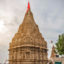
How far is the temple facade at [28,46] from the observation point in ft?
120

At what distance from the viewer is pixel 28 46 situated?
121 feet

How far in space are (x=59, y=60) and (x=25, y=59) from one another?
11.4 metres

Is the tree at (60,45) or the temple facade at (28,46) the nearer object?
the temple facade at (28,46)

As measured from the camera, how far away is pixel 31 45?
37.2 m

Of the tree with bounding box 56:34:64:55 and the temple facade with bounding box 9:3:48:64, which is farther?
the tree with bounding box 56:34:64:55

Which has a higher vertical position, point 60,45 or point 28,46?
point 60,45

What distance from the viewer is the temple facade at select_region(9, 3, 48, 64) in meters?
36.6

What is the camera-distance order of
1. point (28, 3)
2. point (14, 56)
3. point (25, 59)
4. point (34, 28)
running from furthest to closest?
point (28, 3) → point (34, 28) → point (14, 56) → point (25, 59)

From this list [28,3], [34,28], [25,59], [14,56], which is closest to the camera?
[25,59]

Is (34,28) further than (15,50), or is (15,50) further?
(34,28)

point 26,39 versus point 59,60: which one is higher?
point 26,39

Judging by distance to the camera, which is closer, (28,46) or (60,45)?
(28,46)

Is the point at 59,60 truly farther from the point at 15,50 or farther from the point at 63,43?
the point at 15,50

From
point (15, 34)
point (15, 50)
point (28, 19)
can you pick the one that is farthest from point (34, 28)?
point (15, 50)
